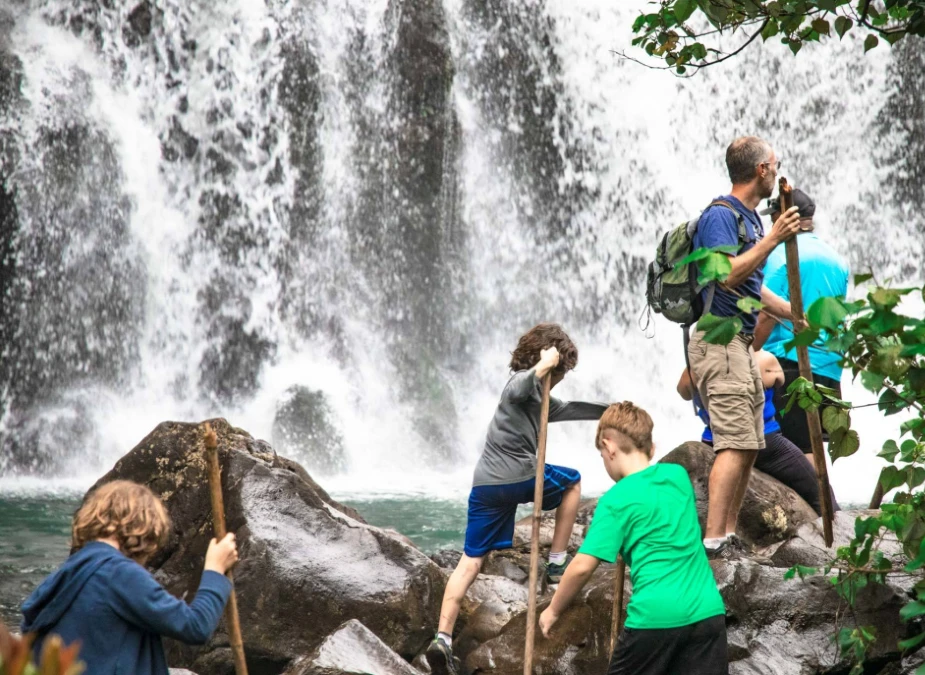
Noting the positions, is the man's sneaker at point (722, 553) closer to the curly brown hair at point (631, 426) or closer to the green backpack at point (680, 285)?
the green backpack at point (680, 285)

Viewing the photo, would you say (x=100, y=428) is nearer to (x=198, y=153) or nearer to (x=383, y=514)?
(x=198, y=153)

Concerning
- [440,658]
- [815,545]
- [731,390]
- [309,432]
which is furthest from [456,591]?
[309,432]

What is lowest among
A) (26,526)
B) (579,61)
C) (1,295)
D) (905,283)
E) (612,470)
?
(26,526)

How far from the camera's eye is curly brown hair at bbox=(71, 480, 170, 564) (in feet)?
10.3

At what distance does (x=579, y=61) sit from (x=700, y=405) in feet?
39.7

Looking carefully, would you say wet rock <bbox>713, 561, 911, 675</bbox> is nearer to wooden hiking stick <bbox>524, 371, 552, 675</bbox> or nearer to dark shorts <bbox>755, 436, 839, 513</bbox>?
wooden hiking stick <bbox>524, 371, 552, 675</bbox>

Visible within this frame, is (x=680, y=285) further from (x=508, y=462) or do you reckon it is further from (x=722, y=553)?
(x=722, y=553)

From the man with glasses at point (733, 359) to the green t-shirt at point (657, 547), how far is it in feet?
5.15

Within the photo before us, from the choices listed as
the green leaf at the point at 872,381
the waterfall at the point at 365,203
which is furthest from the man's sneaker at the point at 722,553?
the waterfall at the point at 365,203

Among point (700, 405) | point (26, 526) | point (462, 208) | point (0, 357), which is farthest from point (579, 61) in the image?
point (700, 405)

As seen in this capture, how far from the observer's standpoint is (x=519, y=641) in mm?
5348

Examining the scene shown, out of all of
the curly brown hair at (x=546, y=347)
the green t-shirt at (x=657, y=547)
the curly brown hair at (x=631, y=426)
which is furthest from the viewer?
the curly brown hair at (x=546, y=347)

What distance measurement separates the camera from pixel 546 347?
212 inches

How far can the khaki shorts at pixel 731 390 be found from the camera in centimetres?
545
